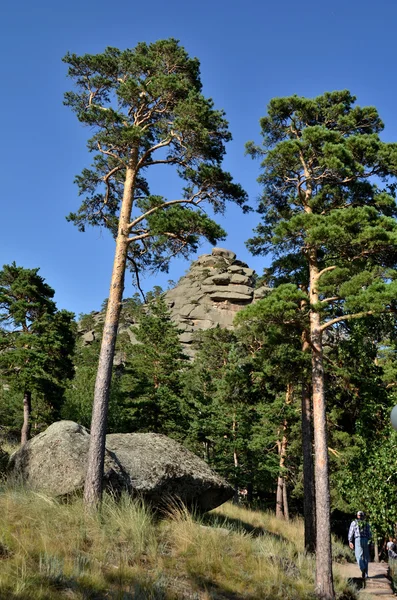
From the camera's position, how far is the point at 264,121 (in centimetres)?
1465

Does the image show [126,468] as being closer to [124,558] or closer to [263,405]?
[124,558]

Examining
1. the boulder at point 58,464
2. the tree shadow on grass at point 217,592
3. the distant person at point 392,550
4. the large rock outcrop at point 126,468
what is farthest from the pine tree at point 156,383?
the tree shadow on grass at point 217,592

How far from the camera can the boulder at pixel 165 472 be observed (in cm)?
1087

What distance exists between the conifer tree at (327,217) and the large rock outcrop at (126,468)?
313cm

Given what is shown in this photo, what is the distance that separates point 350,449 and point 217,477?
706 centimetres

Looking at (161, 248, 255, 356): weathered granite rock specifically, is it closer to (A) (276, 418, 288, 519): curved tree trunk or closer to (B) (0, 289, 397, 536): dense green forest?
(B) (0, 289, 397, 536): dense green forest

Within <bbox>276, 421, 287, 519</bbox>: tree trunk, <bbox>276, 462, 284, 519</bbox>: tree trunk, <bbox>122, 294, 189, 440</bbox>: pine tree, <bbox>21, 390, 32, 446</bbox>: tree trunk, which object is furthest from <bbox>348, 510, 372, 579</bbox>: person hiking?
<bbox>21, 390, 32, 446</bbox>: tree trunk

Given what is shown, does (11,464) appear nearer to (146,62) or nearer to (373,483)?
(373,483)

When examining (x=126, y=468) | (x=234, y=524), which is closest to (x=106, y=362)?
(x=126, y=468)

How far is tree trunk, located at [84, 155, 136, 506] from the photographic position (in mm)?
9211

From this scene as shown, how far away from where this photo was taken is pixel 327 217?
1139cm

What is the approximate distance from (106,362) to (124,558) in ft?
14.0

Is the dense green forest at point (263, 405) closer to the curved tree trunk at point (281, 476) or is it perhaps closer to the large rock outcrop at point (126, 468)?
the curved tree trunk at point (281, 476)

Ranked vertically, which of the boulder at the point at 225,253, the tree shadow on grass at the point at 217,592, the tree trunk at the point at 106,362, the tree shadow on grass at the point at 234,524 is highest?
the boulder at the point at 225,253
